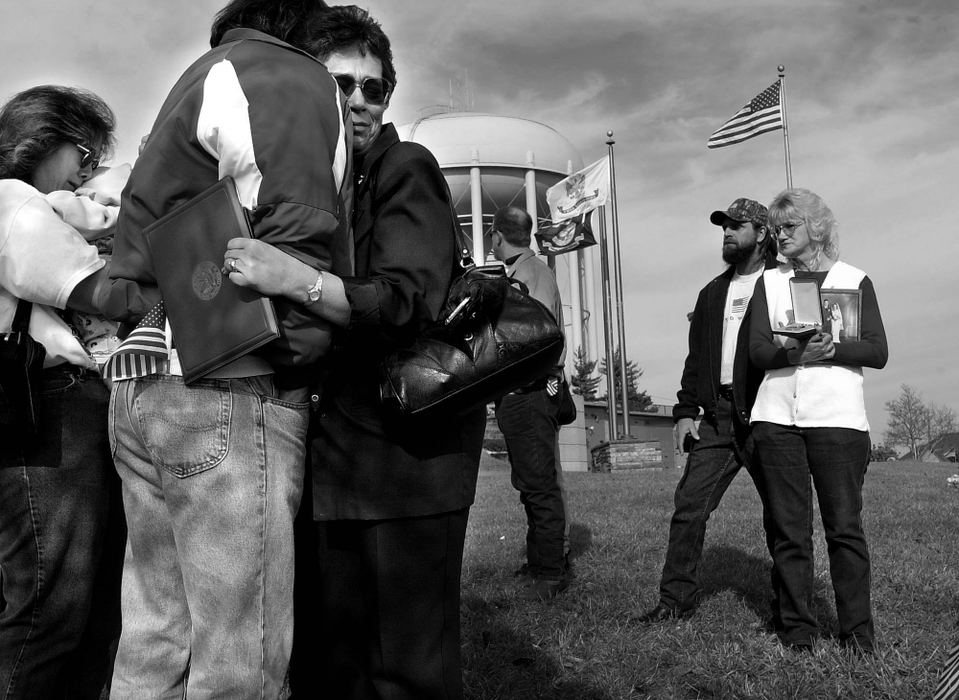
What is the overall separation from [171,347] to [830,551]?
3.31 meters

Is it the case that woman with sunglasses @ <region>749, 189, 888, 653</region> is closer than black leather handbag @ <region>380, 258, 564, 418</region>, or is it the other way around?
black leather handbag @ <region>380, 258, 564, 418</region>

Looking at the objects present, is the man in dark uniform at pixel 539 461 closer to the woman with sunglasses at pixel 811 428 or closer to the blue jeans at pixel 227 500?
the woman with sunglasses at pixel 811 428

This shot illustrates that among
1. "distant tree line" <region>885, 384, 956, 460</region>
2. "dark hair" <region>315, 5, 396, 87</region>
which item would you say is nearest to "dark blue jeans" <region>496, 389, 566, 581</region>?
"dark hair" <region>315, 5, 396, 87</region>

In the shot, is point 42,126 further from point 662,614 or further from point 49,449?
point 662,614

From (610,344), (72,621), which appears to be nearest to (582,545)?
(72,621)

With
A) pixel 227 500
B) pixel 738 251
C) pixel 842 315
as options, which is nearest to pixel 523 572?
pixel 738 251

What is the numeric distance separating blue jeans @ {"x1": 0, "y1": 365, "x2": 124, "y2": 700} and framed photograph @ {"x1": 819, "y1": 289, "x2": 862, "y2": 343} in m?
3.20

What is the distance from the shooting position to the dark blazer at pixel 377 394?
2.17 m

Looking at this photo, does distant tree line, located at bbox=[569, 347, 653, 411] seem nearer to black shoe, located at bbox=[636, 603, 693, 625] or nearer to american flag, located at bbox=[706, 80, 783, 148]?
american flag, located at bbox=[706, 80, 783, 148]

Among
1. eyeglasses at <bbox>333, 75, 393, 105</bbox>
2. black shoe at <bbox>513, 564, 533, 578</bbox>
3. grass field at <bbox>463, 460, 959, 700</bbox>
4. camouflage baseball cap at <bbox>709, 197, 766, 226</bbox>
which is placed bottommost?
grass field at <bbox>463, 460, 959, 700</bbox>

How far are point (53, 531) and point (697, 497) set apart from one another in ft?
11.3

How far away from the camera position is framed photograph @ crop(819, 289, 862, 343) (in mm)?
4328

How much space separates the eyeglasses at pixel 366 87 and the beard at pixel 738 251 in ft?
11.1

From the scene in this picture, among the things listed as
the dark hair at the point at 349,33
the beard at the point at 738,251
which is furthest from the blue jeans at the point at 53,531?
the beard at the point at 738,251
